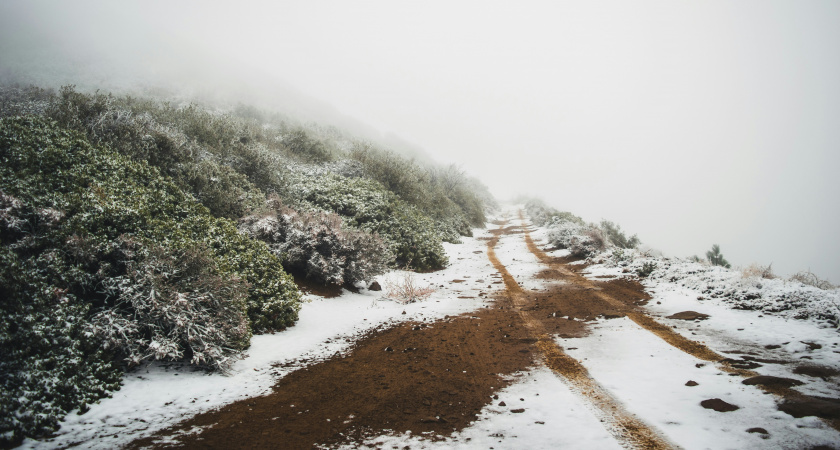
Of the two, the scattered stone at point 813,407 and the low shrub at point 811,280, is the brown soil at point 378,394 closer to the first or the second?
the scattered stone at point 813,407

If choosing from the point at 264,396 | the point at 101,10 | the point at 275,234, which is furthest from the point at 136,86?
the point at 264,396

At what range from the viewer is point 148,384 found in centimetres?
425

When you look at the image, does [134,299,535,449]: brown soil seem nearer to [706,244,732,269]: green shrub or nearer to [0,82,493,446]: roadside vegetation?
[0,82,493,446]: roadside vegetation

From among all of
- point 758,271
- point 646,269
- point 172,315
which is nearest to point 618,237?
point 646,269

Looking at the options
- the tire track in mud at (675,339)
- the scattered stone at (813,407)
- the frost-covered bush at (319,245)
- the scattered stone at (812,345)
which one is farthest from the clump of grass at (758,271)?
the frost-covered bush at (319,245)

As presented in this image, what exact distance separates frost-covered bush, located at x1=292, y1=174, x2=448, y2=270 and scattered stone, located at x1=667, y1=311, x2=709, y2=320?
881 cm

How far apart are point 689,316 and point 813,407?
379 centimetres

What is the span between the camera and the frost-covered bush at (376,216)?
1378cm

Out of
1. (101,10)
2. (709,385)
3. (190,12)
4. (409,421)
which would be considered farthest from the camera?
(190,12)

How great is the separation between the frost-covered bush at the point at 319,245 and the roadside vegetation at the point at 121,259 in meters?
0.04

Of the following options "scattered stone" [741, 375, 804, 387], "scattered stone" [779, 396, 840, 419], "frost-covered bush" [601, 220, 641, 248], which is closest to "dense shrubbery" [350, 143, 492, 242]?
"frost-covered bush" [601, 220, 641, 248]

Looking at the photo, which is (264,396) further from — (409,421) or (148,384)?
(409,421)

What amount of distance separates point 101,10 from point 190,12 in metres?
27.0

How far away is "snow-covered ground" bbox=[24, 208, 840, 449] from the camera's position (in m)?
3.11
